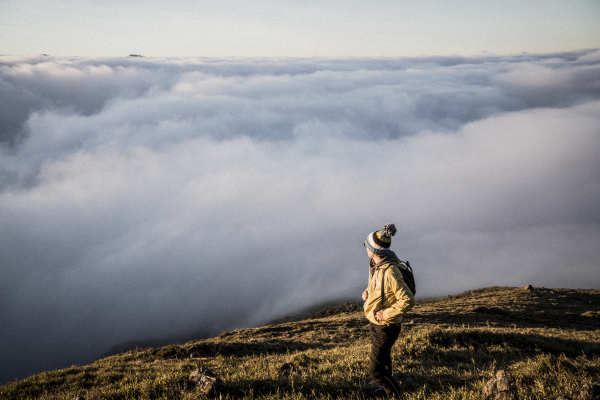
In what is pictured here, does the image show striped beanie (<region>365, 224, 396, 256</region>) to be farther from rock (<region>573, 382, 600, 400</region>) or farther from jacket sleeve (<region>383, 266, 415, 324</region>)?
rock (<region>573, 382, 600, 400</region>)

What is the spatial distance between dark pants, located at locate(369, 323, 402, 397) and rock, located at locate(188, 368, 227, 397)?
110 inches

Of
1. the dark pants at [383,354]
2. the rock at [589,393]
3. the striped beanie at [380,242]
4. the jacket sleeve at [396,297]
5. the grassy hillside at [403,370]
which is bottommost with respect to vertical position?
the grassy hillside at [403,370]

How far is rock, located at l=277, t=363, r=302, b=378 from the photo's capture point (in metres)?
6.54

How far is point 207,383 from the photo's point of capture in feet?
17.8

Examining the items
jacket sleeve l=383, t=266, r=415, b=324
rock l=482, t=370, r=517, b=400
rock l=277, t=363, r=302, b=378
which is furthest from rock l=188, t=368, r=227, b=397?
rock l=482, t=370, r=517, b=400

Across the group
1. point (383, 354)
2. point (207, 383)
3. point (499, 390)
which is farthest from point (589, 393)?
point (207, 383)

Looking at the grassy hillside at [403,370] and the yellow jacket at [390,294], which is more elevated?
the yellow jacket at [390,294]

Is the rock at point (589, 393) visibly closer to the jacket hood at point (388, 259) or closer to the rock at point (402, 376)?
the rock at point (402, 376)

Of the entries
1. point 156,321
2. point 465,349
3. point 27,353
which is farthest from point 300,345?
point 27,353

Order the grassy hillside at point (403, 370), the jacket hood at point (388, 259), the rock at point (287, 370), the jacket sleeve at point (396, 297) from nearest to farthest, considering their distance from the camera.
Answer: the jacket sleeve at point (396, 297) → the jacket hood at point (388, 259) → the grassy hillside at point (403, 370) → the rock at point (287, 370)

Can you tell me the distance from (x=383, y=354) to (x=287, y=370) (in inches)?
127

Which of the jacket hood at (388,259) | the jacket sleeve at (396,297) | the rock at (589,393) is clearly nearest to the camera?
the rock at (589,393)

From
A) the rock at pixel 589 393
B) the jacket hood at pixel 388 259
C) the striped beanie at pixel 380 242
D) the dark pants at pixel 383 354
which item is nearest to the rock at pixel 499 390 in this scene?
the rock at pixel 589 393

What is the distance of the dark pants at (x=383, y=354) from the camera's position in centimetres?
443
